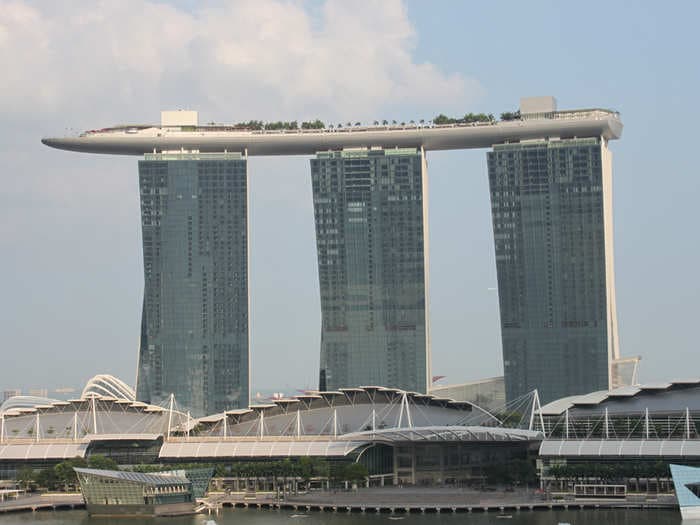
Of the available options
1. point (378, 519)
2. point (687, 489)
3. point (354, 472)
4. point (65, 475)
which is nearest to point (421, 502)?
point (378, 519)

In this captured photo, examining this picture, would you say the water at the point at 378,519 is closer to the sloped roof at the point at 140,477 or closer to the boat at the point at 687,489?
the boat at the point at 687,489

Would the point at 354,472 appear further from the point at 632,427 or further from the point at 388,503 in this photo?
the point at 632,427

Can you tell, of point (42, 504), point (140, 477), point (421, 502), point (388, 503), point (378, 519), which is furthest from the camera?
point (42, 504)

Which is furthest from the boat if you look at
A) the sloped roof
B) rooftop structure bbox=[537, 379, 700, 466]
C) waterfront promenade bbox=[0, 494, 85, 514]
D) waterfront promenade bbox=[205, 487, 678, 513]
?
waterfront promenade bbox=[0, 494, 85, 514]

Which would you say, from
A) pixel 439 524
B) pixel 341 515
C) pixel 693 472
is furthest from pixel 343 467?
pixel 693 472

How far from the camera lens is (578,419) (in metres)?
198

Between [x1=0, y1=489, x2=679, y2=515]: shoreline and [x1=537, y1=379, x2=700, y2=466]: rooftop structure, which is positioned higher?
[x1=537, y1=379, x2=700, y2=466]: rooftop structure

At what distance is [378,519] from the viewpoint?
169 m

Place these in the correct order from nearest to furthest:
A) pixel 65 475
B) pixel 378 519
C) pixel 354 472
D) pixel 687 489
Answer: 1. pixel 687 489
2. pixel 378 519
3. pixel 354 472
4. pixel 65 475

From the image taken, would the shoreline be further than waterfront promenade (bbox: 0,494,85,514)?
No

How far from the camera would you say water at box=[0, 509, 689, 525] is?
527ft

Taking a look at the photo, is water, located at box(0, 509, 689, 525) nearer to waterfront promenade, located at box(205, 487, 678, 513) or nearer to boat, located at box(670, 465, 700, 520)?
boat, located at box(670, 465, 700, 520)

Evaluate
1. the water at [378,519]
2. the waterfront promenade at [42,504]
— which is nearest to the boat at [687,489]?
the water at [378,519]

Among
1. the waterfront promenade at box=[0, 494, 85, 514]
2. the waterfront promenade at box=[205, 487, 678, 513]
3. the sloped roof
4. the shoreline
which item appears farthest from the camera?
the waterfront promenade at box=[0, 494, 85, 514]
